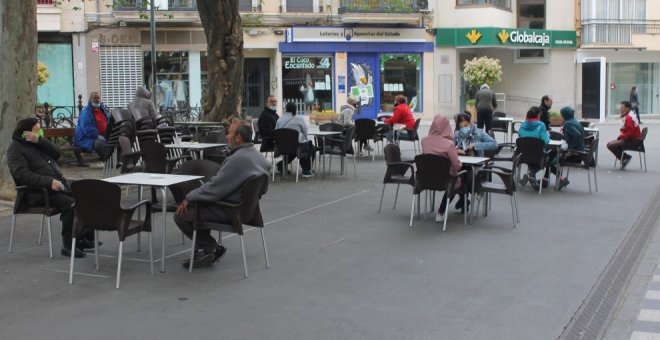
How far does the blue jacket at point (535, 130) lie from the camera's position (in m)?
13.6

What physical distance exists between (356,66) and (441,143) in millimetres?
24002

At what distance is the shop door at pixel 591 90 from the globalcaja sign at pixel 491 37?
2.22 meters

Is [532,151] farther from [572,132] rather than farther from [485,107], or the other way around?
[485,107]

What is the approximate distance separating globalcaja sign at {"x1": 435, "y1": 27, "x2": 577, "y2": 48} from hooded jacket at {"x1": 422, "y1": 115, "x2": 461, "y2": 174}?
81.2 feet

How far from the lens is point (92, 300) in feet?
22.9

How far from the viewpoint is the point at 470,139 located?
12.6m

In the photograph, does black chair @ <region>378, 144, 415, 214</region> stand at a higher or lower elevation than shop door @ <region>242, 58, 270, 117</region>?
lower

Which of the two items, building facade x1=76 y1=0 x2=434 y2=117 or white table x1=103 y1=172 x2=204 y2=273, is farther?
building facade x1=76 y1=0 x2=434 y2=117

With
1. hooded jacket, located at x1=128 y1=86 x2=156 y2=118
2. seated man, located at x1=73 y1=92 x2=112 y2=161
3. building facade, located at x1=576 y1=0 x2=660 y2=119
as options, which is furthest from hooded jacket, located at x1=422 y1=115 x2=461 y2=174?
building facade, located at x1=576 y1=0 x2=660 y2=119

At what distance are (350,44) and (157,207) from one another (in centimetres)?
2567

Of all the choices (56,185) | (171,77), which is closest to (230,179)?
(56,185)

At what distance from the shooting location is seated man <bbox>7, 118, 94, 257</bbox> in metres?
8.62

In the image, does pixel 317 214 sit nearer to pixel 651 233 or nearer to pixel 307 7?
pixel 651 233

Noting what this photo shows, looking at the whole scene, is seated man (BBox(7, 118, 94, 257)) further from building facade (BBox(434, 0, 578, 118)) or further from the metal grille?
building facade (BBox(434, 0, 578, 118))
